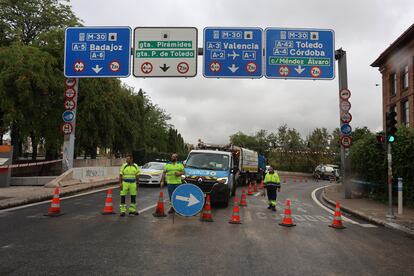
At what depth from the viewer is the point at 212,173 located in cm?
1279

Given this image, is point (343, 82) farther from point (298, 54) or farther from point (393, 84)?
point (393, 84)

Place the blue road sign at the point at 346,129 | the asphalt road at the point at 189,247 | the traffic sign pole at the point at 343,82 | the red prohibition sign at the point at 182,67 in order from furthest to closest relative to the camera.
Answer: the blue road sign at the point at 346,129
the traffic sign pole at the point at 343,82
the red prohibition sign at the point at 182,67
the asphalt road at the point at 189,247

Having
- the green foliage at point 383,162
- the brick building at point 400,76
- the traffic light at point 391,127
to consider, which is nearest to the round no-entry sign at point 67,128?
the green foliage at point 383,162

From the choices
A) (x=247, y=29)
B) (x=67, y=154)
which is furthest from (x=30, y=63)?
(x=247, y=29)

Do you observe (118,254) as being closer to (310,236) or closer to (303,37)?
(310,236)

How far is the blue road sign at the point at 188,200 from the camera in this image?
9.31 m

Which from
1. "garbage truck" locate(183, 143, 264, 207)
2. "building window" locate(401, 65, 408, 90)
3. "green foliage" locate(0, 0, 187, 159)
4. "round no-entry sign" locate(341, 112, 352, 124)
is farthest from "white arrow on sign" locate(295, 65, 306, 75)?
"building window" locate(401, 65, 408, 90)

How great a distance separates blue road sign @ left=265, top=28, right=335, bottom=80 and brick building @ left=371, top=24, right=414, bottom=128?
18755 millimetres

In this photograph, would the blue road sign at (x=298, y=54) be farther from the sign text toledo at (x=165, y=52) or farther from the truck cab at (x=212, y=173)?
the truck cab at (x=212, y=173)

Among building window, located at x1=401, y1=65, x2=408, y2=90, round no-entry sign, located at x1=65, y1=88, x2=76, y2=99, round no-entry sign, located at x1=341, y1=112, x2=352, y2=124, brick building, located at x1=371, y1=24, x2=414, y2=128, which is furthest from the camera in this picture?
building window, located at x1=401, y1=65, x2=408, y2=90

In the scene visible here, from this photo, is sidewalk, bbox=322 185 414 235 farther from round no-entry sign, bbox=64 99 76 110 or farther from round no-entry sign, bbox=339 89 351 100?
round no-entry sign, bbox=64 99 76 110

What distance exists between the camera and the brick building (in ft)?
104

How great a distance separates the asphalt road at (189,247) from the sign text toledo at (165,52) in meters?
6.75

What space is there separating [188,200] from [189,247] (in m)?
2.57
